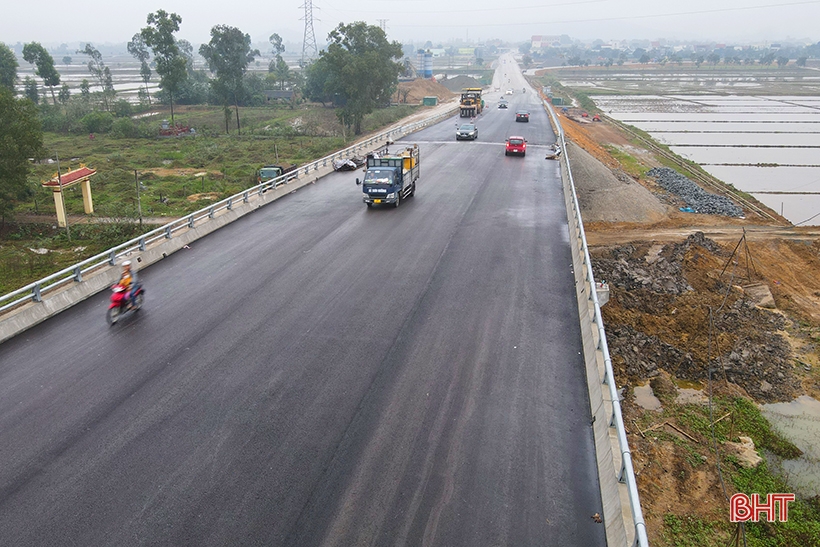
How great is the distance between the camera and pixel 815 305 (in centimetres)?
2520

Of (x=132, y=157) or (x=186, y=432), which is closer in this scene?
(x=186, y=432)

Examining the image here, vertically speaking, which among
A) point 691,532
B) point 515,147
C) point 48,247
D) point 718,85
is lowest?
point 691,532

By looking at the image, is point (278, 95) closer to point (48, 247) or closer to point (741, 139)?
point (741, 139)

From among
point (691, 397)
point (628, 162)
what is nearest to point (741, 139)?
point (628, 162)

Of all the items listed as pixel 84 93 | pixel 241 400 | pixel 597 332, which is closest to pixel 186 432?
pixel 241 400

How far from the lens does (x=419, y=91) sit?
132375 millimetres

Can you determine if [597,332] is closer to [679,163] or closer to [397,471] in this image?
[397,471]

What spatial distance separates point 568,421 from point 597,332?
3277mm

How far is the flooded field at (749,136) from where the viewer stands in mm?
50438

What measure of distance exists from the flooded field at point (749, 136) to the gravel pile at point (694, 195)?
460cm

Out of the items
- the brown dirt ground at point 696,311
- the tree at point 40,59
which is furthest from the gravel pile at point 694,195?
the tree at point 40,59

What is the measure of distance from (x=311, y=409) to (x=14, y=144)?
110 ft

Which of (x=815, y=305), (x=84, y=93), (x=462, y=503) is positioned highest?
(x=84, y=93)

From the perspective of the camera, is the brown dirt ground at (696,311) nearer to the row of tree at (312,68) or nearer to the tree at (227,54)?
the row of tree at (312,68)
